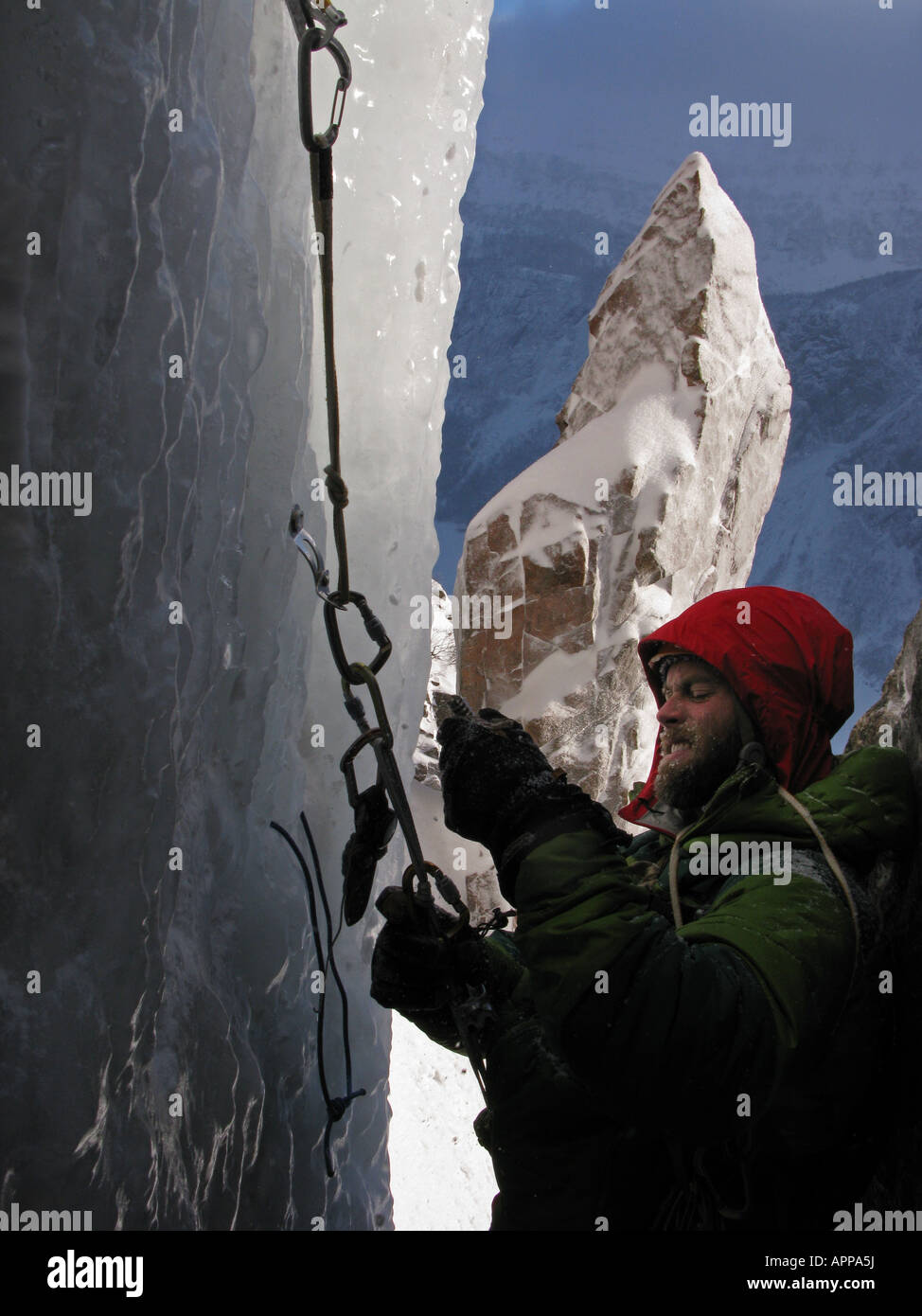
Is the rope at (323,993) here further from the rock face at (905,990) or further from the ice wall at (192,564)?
the rock face at (905,990)

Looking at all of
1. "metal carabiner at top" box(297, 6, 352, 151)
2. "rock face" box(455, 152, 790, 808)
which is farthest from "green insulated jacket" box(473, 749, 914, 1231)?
"rock face" box(455, 152, 790, 808)

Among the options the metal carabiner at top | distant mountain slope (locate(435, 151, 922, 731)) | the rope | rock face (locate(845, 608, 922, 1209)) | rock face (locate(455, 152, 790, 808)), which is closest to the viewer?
the metal carabiner at top

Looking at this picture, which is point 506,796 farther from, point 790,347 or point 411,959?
point 790,347

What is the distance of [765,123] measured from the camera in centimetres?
3538

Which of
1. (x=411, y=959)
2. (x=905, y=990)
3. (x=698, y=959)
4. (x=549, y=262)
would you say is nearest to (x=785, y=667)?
(x=905, y=990)

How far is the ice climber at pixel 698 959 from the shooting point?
39.9 inches

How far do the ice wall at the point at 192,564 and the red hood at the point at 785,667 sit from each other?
2.76 feet

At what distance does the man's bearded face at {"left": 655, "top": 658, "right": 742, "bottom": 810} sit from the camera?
58.8 inches

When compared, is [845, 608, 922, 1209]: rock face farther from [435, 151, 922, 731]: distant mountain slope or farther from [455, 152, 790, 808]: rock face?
[435, 151, 922, 731]: distant mountain slope

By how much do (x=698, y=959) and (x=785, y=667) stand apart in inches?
23.8

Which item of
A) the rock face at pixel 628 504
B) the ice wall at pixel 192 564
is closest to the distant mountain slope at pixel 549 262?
the rock face at pixel 628 504

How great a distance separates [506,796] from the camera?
3.97 feet

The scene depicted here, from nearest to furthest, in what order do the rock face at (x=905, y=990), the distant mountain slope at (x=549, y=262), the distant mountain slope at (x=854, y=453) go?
the rock face at (x=905, y=990), the distant mountain slope at (x=854, y=453), the distant mountain slope at (x=549, y=262)
